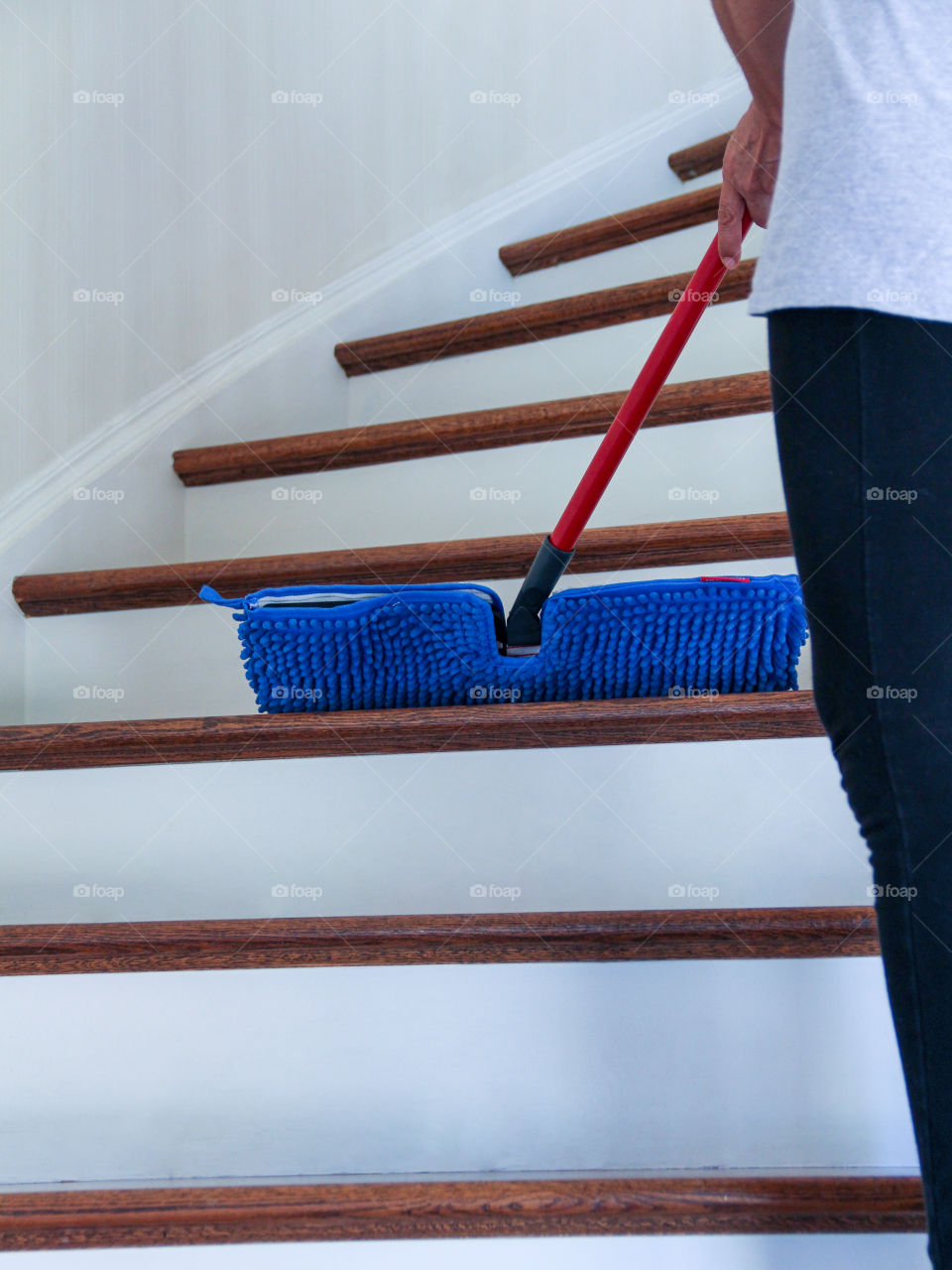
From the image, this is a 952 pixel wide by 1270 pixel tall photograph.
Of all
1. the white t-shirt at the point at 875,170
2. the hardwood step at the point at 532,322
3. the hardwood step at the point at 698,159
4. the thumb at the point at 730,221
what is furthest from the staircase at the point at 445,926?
the hardwood step at the point at 698,159

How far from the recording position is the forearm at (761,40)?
0.51 m

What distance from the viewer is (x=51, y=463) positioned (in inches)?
47.4

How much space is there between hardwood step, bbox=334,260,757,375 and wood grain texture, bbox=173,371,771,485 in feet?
0.78

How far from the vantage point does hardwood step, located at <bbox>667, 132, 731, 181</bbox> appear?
68.2 inches

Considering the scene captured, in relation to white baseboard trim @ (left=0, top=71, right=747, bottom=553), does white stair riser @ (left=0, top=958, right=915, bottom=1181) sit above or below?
below

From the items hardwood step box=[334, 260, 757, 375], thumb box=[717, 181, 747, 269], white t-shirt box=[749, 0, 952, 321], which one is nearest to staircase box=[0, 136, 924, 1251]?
hardwood step box=[334, 260, 757, 375]

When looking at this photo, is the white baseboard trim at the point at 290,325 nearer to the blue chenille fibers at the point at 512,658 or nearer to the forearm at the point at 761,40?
the blue chenille fibers at the point at 512,658

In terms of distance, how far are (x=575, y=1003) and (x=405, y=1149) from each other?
14 cm

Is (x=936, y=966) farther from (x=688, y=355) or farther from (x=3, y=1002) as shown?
(x=688, y=355)

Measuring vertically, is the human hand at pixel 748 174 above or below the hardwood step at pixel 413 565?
above

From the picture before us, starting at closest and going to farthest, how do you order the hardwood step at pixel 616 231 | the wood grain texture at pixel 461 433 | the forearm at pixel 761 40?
the forearm at pixel 761 40 < the wood grain texture at pixel 461 433 < the hardwood step at pixel 616 231

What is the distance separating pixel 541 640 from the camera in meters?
0.88

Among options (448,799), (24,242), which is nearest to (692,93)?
(24,242)

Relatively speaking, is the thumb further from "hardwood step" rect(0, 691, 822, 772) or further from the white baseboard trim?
the white baseboard trim
